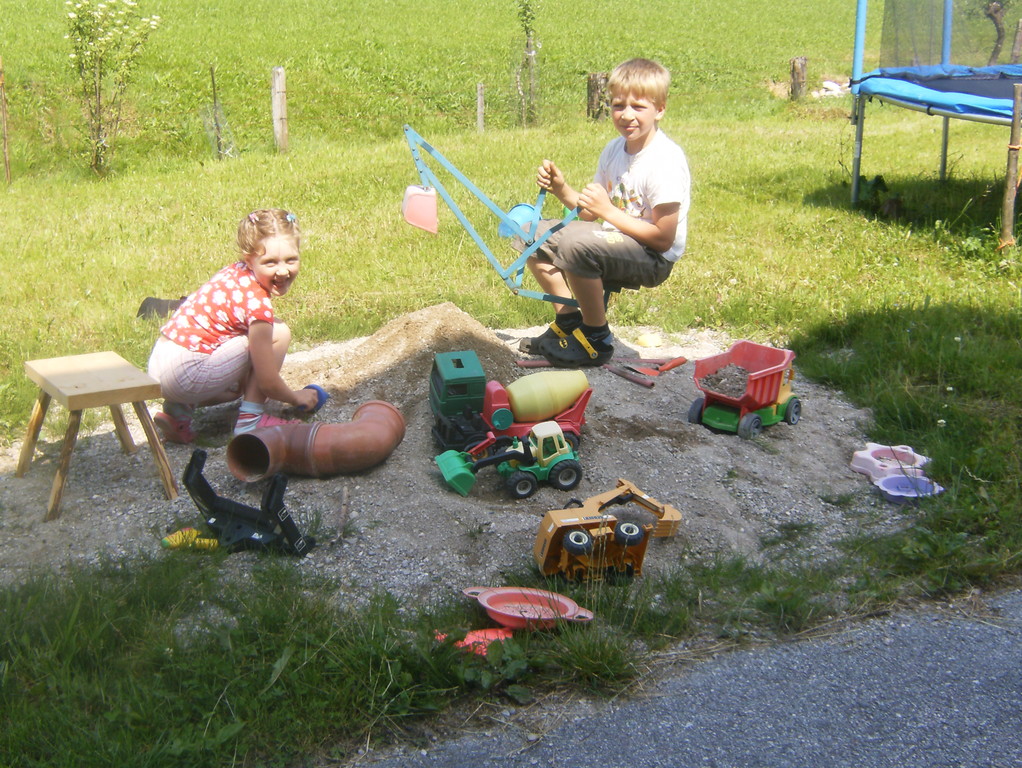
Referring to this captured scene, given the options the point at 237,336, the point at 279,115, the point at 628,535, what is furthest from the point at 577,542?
the point at 279,115

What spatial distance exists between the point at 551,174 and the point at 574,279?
49cm

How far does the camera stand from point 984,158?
916 centimetres

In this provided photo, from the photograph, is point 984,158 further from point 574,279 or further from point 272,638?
point 272,638

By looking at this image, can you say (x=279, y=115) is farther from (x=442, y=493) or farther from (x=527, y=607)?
(x=527, y=607)

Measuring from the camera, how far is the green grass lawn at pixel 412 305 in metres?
2.12

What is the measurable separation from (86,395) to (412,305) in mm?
2410

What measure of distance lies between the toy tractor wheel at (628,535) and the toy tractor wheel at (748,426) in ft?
3.90

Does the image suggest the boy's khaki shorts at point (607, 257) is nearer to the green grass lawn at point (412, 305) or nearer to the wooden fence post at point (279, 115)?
the green grass lawn at point (412, 305)

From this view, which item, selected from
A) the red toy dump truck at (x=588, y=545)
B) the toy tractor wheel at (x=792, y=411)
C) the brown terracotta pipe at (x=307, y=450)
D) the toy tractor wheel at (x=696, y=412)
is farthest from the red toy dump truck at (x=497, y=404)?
the toy tractor wheel at (x=792, y=411)

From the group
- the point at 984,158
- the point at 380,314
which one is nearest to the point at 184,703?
the point at 380,314

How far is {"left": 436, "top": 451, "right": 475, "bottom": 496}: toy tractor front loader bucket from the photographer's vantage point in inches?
123

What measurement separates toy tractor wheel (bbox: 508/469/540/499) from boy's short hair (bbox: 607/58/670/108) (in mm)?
1827

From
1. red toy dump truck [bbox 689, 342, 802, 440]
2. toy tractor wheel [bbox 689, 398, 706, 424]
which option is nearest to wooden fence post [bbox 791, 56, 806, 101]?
red toy dump truck [bbox 689, 342, 802, 440]

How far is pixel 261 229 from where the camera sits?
11.3 ft
